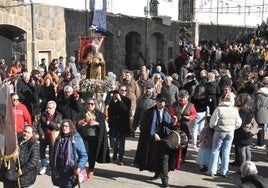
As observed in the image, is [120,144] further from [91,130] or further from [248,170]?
[248,170]

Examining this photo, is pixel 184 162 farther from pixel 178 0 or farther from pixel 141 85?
pixel 178 0

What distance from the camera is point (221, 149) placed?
8.77 metres

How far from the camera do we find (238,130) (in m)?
8.77

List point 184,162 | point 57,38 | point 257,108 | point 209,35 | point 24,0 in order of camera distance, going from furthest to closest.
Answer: point 209,35 → point 57,38 → point 24,0 → point 257,108 → point 184,162

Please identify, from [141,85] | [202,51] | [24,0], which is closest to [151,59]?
[202,51]

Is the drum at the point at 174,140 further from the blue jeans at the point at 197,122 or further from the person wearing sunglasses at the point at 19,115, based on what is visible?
the person wearing sunglasses at the point at 19,115

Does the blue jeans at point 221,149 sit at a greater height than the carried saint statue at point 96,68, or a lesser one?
lesser

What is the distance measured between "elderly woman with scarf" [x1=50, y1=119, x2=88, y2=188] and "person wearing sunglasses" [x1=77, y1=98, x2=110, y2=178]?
5.14 feet

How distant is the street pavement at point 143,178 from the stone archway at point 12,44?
7.92m

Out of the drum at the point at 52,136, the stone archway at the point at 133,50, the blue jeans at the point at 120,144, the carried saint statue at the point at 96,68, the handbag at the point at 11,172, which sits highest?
the stone archway at the point at 133,50

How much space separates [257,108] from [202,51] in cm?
1418

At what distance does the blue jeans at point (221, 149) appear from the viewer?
849cm

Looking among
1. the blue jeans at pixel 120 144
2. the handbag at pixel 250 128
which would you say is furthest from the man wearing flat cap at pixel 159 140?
the handbag at pixel 250 128

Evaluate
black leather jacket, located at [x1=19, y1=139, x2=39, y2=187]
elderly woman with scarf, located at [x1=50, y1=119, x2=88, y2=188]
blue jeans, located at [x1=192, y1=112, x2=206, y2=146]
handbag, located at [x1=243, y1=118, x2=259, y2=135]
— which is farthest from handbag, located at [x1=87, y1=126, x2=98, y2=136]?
blue jeans, located at [x1=192, y1=112, x2=206, y2=146]
